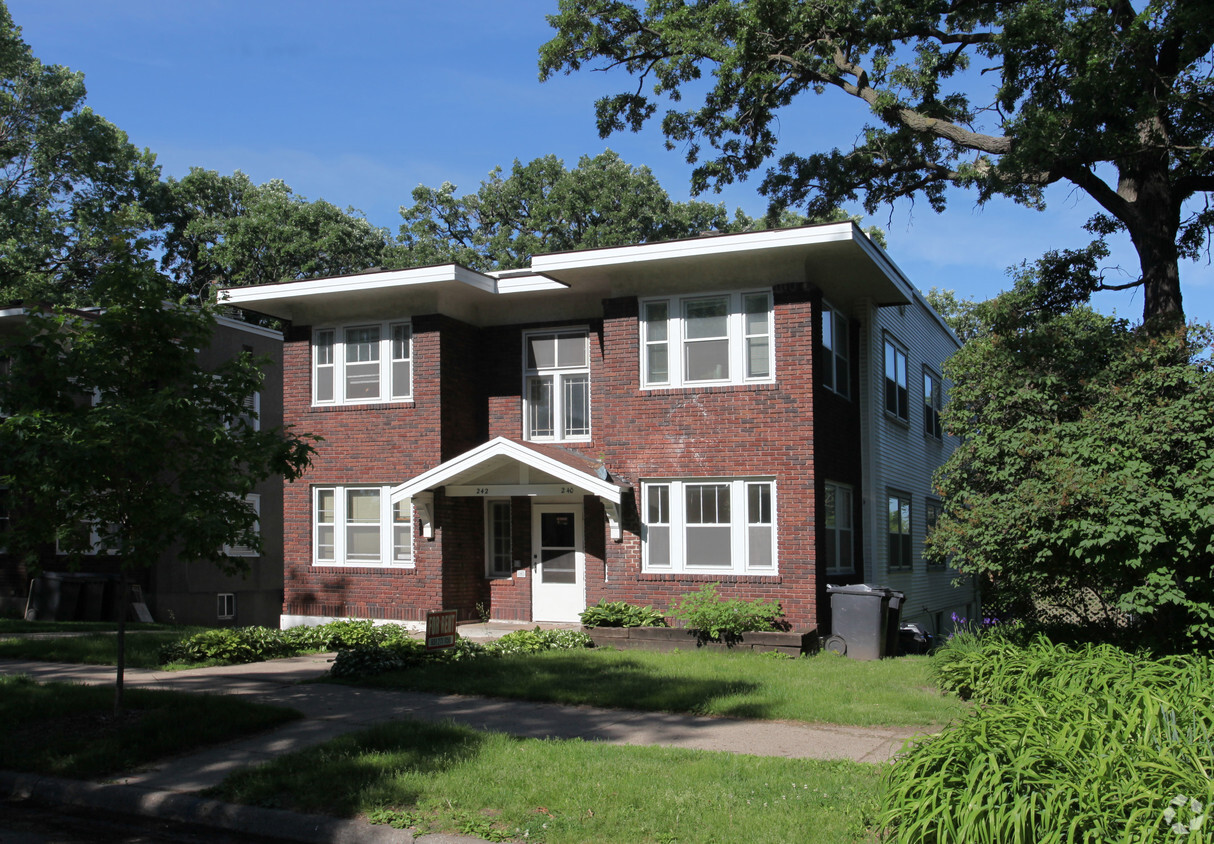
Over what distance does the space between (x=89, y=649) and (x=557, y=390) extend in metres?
8.62

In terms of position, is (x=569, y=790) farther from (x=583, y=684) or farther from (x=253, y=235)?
(x=253, y=235)

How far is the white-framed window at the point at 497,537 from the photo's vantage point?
18641 mm

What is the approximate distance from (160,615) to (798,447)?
15.6 m

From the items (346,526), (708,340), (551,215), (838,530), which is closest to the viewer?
(708,340)

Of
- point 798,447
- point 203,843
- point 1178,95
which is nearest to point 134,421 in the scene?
point 203,843

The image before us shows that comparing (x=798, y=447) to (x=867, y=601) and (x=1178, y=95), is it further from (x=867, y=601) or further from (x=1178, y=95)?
(x=1178, y=95)

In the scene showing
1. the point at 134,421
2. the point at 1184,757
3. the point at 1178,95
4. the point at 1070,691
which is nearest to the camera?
the point at 1184,757

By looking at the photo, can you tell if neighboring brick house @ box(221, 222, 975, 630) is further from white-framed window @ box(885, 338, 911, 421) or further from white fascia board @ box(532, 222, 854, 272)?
white-framed window @ box(885, 338, 911, 421)

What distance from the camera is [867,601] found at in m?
14.9

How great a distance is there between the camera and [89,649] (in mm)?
13812

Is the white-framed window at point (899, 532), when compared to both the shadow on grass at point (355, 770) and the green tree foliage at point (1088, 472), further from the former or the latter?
the shadow on grass at point (355, 770)

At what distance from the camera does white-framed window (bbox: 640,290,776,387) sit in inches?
631

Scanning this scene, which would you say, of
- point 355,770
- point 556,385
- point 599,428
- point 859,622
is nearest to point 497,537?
point 599,428

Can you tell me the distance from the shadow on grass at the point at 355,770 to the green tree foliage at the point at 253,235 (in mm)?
29509
